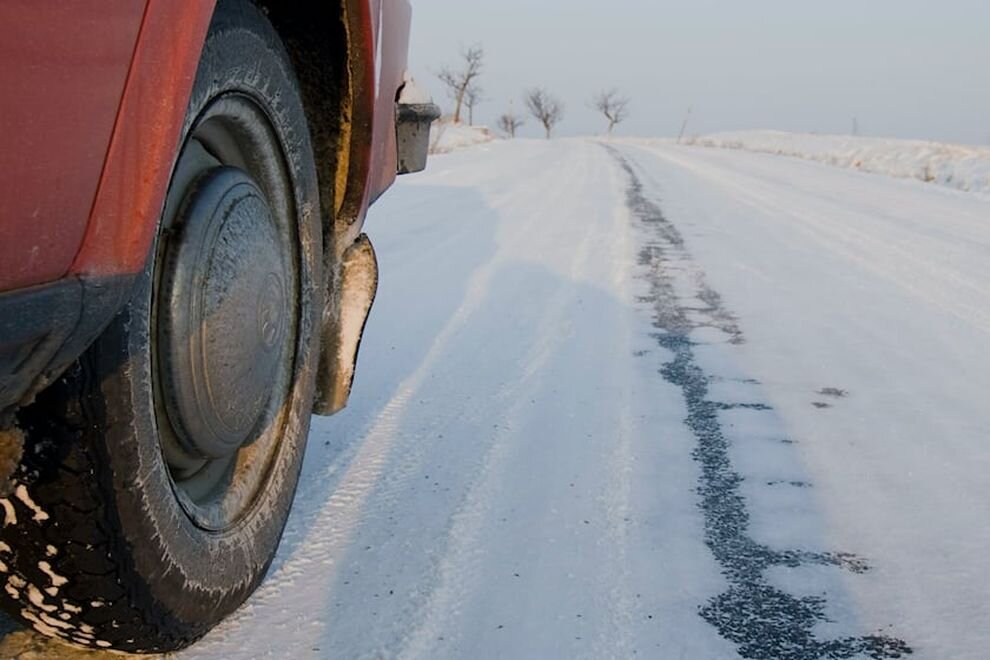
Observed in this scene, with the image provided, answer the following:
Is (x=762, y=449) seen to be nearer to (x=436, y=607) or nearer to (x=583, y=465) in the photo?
(x=583, y=465)

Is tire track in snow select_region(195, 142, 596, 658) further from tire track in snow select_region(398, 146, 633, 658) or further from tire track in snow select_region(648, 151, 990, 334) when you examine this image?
tire track in snow select_region(648, 151, 990, 334)

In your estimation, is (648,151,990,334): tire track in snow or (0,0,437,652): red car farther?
(648,151,990,334): tire track in snow

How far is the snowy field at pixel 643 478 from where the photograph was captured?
1.76 meters

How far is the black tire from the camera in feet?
3.76

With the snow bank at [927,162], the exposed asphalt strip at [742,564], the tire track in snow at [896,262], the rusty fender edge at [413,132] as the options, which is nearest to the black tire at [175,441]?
the rusty fender edge at [413,132]

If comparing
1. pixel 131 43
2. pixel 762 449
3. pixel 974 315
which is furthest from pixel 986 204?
pixel 131 43

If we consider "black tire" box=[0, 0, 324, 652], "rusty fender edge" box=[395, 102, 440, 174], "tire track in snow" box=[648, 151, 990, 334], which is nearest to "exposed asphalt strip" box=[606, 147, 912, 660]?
"black tire" box=[0, 0, 324, 652]

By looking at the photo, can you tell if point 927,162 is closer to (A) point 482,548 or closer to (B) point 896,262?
(B) point 896,262

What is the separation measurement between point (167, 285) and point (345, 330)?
896mm

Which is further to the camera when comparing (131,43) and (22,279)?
(131,43)

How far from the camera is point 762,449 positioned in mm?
2748

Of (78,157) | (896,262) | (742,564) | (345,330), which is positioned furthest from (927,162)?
(78,157)

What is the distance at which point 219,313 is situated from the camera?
4.74 feet

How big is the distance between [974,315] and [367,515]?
387cm
